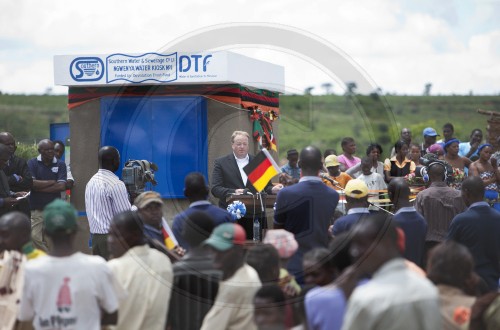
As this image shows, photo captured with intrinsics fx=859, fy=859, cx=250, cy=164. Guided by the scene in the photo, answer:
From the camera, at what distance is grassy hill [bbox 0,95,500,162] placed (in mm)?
31578

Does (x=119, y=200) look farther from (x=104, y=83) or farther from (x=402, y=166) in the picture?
(x=402, y=166)

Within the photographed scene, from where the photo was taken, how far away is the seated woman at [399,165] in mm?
12641

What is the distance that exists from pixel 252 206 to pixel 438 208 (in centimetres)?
199

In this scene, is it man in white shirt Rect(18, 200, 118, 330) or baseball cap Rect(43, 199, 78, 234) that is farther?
baseball cap Rect(43, 199, 78, 234)

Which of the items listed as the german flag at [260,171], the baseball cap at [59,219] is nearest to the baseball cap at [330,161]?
the german flag at [260,171]

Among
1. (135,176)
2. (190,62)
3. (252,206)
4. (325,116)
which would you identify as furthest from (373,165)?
(325,116)

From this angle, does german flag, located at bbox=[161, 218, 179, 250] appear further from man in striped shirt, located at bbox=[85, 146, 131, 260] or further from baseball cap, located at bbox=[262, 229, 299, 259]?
man in striped shirt, located at bbox=[85, 146, 131, 260]

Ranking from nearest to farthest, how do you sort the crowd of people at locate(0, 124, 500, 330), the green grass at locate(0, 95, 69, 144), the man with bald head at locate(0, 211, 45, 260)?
1. the crowd of people at locate(0, 124, 500, 330)
2. the man with bald head at locate(0, 211, 45, 260)
3. the green grass at locate(0, 95, 69, 144)

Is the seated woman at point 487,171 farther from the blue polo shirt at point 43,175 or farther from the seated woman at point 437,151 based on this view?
the blue polo shirt at point 43,175

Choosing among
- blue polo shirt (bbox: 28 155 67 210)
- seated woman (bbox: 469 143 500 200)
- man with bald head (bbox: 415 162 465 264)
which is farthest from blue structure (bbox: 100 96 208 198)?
man with bald head (bbox: 415 162 465 264)

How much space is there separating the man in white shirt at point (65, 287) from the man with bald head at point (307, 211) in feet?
7.65

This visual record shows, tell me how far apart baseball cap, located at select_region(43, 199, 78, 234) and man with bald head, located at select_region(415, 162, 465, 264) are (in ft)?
15.3

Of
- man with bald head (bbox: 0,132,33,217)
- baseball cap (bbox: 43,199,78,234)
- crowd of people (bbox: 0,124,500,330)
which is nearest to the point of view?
crowd of people (bbox: 0,124,500,330)

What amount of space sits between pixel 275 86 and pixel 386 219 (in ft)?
29.1
